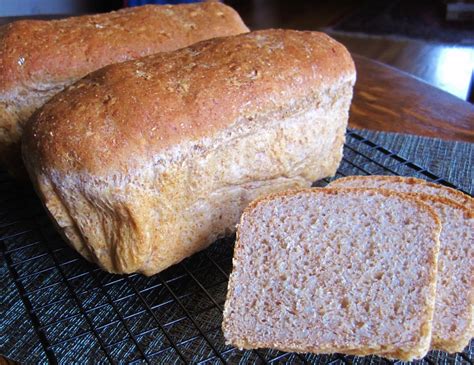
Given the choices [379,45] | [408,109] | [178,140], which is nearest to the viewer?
[178,140]

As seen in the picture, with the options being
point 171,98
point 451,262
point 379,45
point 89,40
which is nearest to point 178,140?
point 171,98

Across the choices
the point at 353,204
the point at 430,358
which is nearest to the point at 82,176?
the point at 353,204

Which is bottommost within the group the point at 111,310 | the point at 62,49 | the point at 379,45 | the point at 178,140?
the point at 379,45

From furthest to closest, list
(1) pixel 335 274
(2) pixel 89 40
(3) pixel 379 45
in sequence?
1. (3) pixel 379 45
2. (2) pixel 89 40
3. (1) pixel 335 274

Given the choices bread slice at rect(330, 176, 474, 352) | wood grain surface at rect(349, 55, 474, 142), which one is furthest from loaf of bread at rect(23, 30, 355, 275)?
wood grain surface at rect(349, 55, 474, 142)

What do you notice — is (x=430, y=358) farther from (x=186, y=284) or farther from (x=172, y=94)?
(x=172, y=94)

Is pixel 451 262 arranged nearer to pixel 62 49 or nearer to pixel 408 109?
pixel 408 109

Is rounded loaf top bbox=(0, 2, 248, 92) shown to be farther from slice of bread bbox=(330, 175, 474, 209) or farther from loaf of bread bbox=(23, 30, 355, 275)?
slice of bread bbox=(330, 175, 474, 209)
